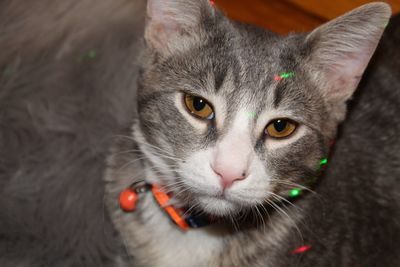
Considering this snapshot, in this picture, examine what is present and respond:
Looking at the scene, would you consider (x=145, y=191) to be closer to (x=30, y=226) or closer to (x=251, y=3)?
(x=30, y=226)

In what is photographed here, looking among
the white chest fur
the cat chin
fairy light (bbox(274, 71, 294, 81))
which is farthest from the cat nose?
the white chest fur

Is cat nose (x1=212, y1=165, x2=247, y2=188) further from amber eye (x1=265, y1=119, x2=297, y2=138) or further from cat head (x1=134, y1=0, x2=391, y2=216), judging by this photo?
amber eye (x1=265, y1=119, x2=297, y2=138)

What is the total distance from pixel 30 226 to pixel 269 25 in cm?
131

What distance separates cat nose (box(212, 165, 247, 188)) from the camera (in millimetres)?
1270

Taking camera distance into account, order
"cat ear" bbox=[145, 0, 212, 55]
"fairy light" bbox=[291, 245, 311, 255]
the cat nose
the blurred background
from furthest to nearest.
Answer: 1. the blurred background
2. "fairy light" bbox=[291, 245, 311, 255]
3. "cat ear" bbox=[145, 0, 212, 55]
4. the cat nose

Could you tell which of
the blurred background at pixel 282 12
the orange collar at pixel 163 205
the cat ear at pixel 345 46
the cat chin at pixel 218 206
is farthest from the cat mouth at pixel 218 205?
the blurred background at pixel 282 12

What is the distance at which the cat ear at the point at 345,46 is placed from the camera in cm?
140

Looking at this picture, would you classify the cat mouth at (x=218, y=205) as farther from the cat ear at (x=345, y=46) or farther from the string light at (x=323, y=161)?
the cat ear at (x=345, y=46)

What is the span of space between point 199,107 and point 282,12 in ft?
3.68

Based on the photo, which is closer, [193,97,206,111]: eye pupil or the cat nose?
the cat nose

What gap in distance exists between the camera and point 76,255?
1921mm

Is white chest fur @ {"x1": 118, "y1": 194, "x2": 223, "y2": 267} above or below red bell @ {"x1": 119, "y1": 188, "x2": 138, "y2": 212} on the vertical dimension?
below

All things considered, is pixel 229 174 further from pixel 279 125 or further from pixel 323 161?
pixel 323 161

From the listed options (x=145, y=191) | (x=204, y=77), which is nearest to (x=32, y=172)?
(x=145, y=191)
